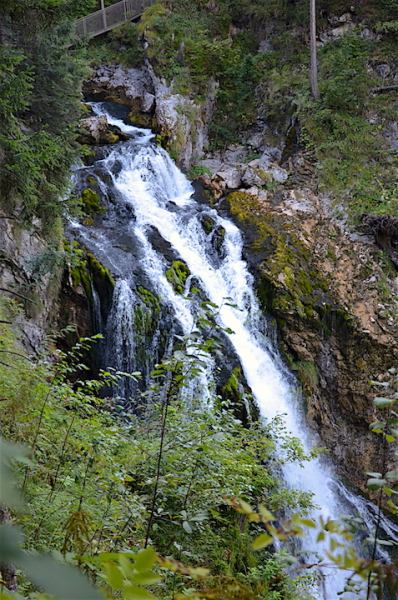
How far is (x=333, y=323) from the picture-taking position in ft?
35.6

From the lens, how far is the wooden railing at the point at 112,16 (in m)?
19.6

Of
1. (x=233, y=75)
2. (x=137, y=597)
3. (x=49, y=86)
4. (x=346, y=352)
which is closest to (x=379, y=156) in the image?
(x=346, y=352)

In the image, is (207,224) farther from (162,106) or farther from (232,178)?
(162,106)

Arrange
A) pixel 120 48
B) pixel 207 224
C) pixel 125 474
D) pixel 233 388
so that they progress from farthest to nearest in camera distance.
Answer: pixel 120 48 → pixel 207 224 → pixel 233 388 → pixel 125 474

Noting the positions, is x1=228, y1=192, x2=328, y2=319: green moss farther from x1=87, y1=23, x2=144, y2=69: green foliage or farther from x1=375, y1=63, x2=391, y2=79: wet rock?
x1=87, y1=23, x2=144, y2=69: green foliage

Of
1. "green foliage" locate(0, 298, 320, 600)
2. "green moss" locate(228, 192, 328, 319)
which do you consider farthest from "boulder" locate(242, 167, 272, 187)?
"green foliage" locate(0, 298, 320, 600)

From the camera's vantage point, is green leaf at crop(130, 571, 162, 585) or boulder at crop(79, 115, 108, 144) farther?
boulder at crop(79, 115, 108, 144)

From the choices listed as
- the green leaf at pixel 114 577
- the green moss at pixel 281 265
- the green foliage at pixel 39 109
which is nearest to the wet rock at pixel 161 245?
the green moss at pixel 281 265

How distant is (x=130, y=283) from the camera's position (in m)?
9.40

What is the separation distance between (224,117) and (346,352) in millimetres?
13604

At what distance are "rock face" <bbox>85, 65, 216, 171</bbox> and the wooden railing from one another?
2.31m

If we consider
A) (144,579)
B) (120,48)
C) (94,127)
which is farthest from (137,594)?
(120,48)

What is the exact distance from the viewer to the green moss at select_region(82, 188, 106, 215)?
11.8m

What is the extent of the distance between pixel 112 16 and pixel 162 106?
779 centimetres
